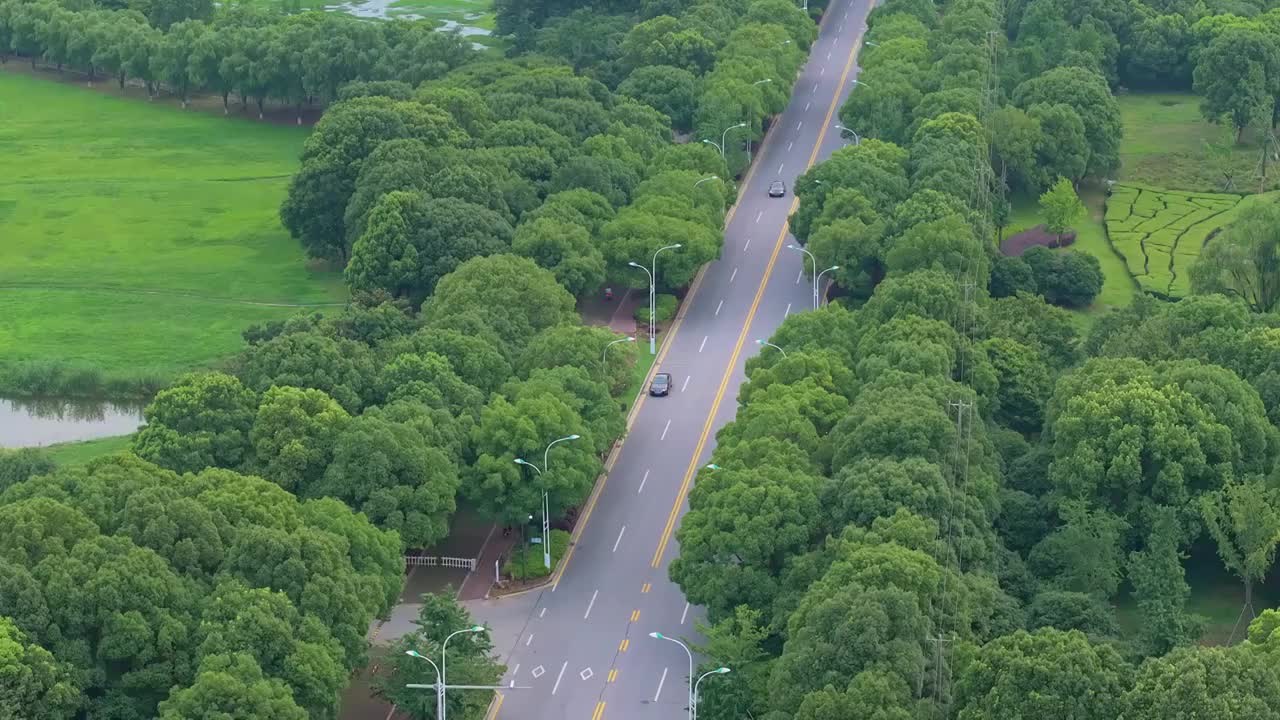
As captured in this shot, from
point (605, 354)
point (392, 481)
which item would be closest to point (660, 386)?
point (605, 354)

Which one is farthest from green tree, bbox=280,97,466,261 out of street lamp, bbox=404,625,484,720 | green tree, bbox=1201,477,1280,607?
green tree, bbox=1201,477,1280,607

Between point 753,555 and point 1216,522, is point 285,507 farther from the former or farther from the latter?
point 1216,522

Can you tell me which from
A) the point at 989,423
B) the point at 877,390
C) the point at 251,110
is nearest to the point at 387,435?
the point at 877,390

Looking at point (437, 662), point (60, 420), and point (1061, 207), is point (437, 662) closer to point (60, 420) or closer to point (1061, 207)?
point (60, 420)

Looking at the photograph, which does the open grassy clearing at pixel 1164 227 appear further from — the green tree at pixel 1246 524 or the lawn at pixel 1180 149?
the green tree at pixel 1246 524

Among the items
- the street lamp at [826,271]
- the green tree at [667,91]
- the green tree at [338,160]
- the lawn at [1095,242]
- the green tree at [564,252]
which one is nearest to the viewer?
the green tree at [564,252]

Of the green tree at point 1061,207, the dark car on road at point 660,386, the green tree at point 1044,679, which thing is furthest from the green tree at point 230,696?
the green tree at point 1061,207

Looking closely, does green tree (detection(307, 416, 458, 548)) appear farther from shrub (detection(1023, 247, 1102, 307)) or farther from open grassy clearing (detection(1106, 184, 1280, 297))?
open grassy clearing (detection(1106, 184, 1280, 297))
